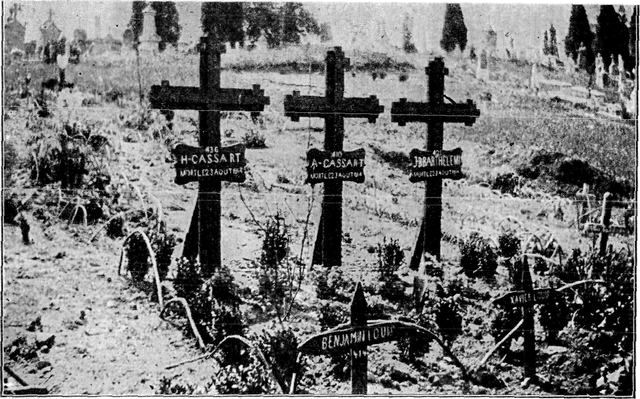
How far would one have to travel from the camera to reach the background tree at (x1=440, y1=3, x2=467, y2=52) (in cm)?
512

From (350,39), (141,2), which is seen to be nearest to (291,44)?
(350,39)

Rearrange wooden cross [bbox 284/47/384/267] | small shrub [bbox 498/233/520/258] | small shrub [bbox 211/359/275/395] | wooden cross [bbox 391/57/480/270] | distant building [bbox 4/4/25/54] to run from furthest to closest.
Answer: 1. small shrub [bbox 498/233/520/258]
2. wooden cross [bbox 391/57/480/270]
3. wooden cross [bbox 284/47/384/267]
4. small shrub [bbox 211/359/275/395]
5. distant building [bbox 4/4/25/54]

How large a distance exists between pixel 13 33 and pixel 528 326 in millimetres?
3817

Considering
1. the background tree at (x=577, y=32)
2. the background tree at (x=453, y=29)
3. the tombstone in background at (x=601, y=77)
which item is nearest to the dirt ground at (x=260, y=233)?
the background tree at (x=453, y=29)

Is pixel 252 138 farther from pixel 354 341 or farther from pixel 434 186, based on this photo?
pixel 354 341

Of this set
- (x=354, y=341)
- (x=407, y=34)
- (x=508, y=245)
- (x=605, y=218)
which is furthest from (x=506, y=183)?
(x=354, y=341)

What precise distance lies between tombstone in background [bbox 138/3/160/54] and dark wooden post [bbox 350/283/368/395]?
201cm

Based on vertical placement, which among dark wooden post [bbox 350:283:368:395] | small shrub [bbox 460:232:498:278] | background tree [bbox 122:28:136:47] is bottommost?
dark wooden post [bbox 350:283:368:395]

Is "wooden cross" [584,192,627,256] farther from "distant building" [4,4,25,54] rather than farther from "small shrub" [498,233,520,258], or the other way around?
"distant building" [4,4,25,54]

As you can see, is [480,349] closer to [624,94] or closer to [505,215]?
[505,215]

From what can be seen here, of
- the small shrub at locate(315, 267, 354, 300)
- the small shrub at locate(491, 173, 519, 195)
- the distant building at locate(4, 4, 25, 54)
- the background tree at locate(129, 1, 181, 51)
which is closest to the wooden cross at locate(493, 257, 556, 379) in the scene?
the small shrub at locate(491, 173, 519, 195)

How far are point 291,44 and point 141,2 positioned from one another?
3.19ft

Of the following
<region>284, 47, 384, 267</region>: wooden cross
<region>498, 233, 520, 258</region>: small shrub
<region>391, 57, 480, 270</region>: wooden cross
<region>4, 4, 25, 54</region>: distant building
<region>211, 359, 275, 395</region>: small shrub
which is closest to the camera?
<region>4, 4, 25, 54</region>: distant building

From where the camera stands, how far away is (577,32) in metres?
5.25
